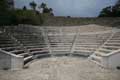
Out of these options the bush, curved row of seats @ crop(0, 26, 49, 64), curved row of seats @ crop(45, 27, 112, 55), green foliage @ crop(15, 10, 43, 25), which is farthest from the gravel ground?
green foliage @ crop(15, 10, 43, 25)

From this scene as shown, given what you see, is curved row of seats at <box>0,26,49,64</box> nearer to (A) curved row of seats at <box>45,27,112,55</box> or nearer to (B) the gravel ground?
(A) curved row of seats at <box>45,27,112,55</box>

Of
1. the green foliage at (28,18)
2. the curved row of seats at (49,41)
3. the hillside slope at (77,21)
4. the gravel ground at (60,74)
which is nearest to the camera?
the gravel ground at (60,74)

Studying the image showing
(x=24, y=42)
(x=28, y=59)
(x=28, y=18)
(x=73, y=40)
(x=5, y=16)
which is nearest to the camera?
(x=28, y=59)

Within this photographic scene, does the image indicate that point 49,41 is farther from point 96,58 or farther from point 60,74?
point 60,74

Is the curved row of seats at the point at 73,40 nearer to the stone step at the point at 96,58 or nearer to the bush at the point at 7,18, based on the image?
the stone step at the point at 96,58

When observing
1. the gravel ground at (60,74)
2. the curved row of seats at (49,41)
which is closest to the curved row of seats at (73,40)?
the curved row of seats at (49,41)

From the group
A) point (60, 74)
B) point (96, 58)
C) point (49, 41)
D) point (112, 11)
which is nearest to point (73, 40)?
point (49, 41)

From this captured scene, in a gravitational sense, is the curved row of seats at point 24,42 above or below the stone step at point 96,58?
above

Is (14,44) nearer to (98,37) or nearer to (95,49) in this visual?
(95,49)

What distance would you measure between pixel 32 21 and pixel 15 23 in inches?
91.7

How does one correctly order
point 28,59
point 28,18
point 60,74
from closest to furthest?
1. point 60,74
2. point 28,59
3. point 28,18

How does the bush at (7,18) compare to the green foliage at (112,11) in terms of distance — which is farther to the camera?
the green foliage at (112,11)

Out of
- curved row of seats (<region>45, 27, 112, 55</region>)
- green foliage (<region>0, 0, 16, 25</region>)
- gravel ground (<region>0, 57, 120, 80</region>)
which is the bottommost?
gravel ground (<region>0, 57, 120, 80</region>)

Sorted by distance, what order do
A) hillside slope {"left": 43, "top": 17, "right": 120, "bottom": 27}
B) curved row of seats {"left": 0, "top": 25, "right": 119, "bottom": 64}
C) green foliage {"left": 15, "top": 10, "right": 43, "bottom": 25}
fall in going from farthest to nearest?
1. hillside slope {"left": 43, "top": 17, "right": 120, "bottom": 27}
2. green foliage {"left": 15, "top": 10, "right": 43, "bottom": 25}
3. curved row of seats {"left": 0, "top": 25, "right": 119, "bottom": 64}
